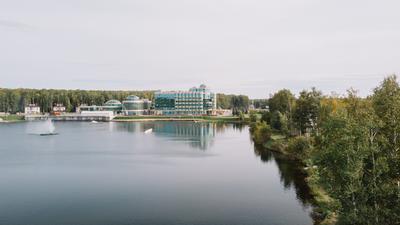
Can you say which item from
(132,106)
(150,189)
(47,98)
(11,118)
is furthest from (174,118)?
(150,189)

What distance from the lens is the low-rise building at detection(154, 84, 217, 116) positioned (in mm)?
166125

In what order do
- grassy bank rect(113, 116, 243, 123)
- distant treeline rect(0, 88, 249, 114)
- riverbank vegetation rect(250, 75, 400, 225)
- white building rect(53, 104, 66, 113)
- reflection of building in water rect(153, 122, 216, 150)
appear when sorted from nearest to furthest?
riverbank vegetation rect(250, 75, 400, 225) → reflection of building in water rect(153, 122, 216, 150) → grassy bank rect(113, 116, 243, 123) → distant treeline rect(0, 88, 249, 114) → white building rect(53, 104, 66, 113)

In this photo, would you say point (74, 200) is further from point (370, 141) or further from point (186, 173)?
point (370, 141)

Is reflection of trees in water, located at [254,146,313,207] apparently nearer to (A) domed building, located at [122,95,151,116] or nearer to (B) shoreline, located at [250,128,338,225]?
(B) shoreline, located at [250,128,338,225]

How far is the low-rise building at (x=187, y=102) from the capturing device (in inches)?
6540

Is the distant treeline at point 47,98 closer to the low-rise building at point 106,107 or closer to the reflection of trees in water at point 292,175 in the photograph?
the low-rise building at point 106,107

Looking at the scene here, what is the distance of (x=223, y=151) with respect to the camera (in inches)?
2212

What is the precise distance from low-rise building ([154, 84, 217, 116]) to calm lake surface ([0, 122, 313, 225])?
113 metres

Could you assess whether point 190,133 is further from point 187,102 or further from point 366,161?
point 187,102

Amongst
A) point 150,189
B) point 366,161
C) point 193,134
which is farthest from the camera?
point 193,134

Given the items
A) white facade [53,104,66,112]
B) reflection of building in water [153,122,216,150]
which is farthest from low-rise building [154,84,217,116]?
reflection of building in water [153,122,216,150]

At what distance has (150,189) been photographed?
31.0m

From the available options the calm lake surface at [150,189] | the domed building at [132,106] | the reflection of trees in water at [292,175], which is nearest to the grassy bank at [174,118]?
the domed building at [132,106]

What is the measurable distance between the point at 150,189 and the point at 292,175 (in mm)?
14568
